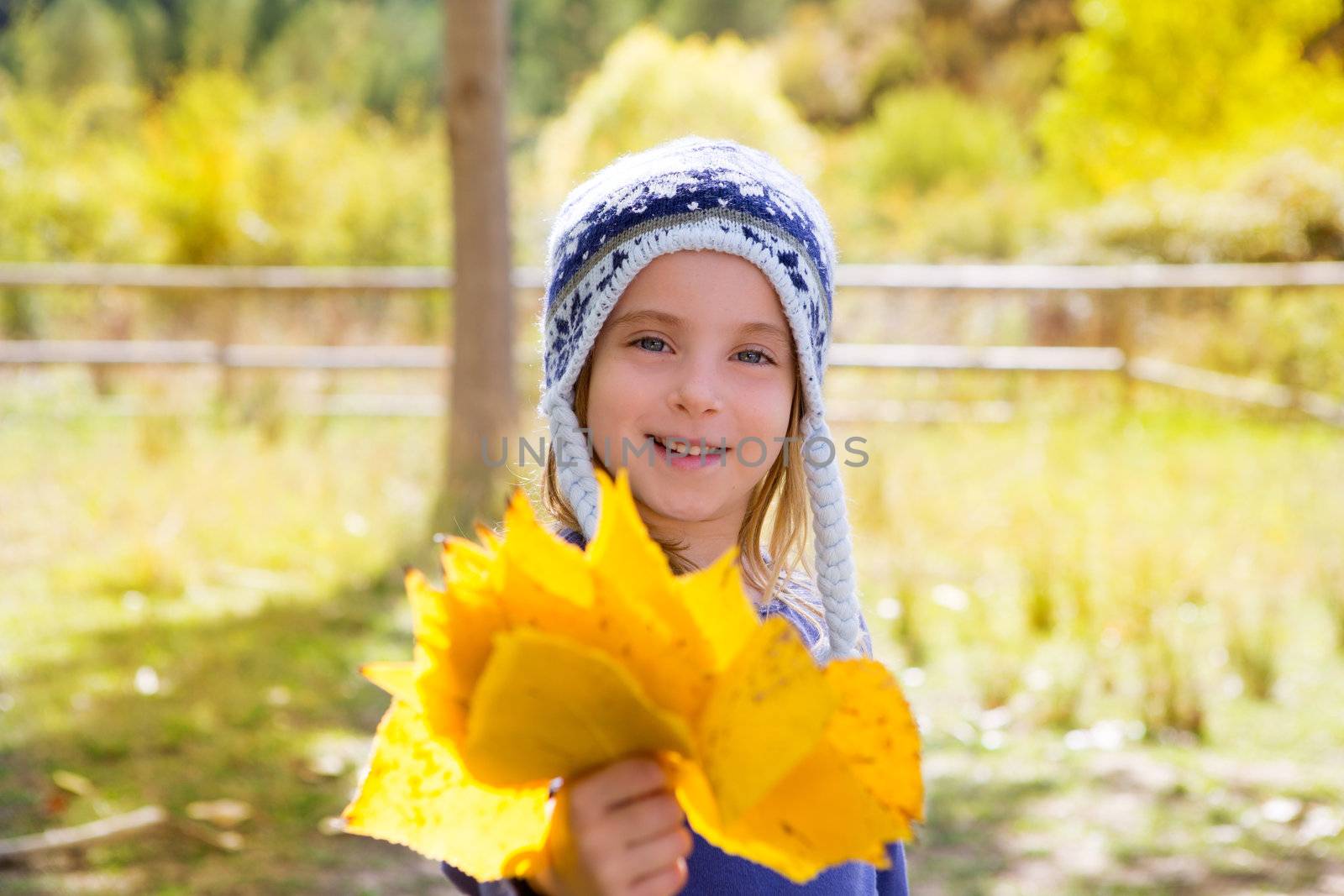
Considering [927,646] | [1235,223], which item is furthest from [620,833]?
[1235,223]

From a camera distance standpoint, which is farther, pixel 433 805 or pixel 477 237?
pixel 477 237

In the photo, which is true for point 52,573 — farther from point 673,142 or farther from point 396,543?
point 673,142

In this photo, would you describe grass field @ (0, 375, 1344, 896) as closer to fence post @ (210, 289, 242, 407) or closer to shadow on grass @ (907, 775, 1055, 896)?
shadow on grass @ (907, 775, 1055, 896)

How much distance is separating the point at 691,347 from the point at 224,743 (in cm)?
336

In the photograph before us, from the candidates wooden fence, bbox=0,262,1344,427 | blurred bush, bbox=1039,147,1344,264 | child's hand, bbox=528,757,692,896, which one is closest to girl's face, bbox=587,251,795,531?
child's hand, bbox=528,757,692,896

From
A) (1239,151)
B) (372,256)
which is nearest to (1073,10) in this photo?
(1239,151)

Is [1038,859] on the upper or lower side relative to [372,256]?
lower

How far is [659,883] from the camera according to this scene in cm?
105

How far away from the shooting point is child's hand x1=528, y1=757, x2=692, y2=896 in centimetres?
99

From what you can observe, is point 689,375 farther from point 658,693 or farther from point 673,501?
point 658,693

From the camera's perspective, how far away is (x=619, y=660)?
35.7 inches

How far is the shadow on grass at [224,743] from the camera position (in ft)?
12.1

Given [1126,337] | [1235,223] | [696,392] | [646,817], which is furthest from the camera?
[1235,223]

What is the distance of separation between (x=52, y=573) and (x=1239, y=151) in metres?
15.8
